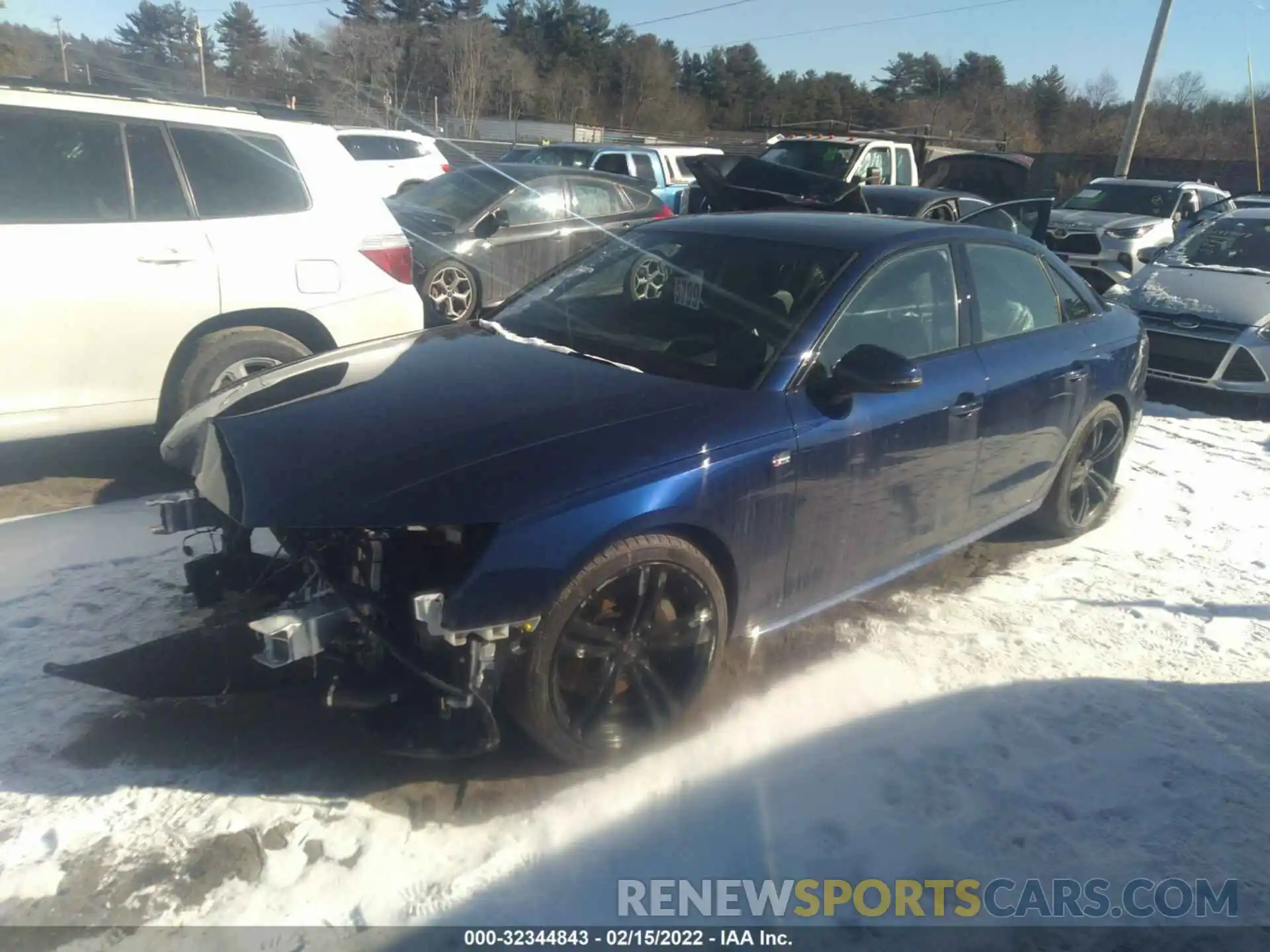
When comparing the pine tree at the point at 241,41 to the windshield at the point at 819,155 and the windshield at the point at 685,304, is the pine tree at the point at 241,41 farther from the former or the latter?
the windshield at the point at 685,304

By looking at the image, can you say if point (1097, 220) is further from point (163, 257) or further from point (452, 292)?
point (163, 257)

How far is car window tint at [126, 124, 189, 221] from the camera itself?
483cm

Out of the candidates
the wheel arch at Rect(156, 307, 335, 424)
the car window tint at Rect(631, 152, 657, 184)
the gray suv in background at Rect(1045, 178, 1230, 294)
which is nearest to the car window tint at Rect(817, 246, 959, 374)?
the wheel arch at Rect(156, 307, 335, 424)

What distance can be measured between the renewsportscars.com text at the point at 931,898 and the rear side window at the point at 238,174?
4096mm

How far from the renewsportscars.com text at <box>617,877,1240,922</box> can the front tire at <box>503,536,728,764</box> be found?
19.0 inches

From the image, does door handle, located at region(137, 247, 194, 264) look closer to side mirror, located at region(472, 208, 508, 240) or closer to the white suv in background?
side mirror, located at region(472, 208, 508, 240)

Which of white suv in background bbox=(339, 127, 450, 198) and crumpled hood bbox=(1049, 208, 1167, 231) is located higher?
white suv in background bbox=(339, 127, 450, 198)

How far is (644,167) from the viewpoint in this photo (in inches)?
585

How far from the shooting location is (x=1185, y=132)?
1441 inches

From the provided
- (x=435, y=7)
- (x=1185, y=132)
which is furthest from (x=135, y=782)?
(x=435, y=7)

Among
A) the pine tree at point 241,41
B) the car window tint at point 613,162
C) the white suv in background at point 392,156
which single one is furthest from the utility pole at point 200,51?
the car window tint at point 613,162

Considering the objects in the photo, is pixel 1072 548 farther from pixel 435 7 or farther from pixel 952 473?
pixel 435 7

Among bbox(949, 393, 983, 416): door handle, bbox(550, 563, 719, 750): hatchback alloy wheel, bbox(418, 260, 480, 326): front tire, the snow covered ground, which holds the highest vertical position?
bbox(949, 393, 983, 416): door handle

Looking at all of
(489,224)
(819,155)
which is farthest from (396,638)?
(819,155)
